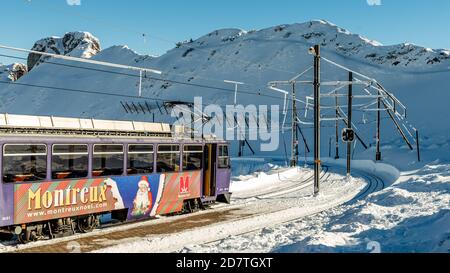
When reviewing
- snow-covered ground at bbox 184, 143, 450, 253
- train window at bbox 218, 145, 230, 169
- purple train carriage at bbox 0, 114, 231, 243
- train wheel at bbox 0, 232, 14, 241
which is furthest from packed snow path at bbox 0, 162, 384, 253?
train window at bbox 218, 145, 230, 169

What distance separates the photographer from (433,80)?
9131cm

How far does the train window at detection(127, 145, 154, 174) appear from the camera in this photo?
15750 millimetres

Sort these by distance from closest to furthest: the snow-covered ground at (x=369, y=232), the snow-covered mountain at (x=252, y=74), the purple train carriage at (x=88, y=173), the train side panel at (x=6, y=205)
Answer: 1. the snow-covered ground at (x=369, y=232)
2. the train side panel at (x=6, y=205)
3. the purple train carriage at (x=88, y=173)
4. the snow-covered mountain at (x=252, y=74)

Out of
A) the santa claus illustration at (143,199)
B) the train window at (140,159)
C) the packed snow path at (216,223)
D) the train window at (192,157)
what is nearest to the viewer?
the packed snow path at (216,223)

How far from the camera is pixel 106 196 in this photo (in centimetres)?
1509

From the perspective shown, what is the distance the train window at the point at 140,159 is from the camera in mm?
15750

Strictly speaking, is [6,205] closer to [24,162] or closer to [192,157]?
[24,162]

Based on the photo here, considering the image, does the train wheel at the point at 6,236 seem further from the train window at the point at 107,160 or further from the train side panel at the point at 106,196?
the train window at the point at 107,160

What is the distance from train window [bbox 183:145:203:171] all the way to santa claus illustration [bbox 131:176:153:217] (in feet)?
7.12

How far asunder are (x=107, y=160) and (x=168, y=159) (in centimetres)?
290

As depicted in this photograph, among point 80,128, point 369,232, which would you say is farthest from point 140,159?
point 369,232

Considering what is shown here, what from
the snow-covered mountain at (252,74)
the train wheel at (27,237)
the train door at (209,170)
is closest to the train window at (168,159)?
the train door at (209,170)

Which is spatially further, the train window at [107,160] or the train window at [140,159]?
the train window at [140,159]
